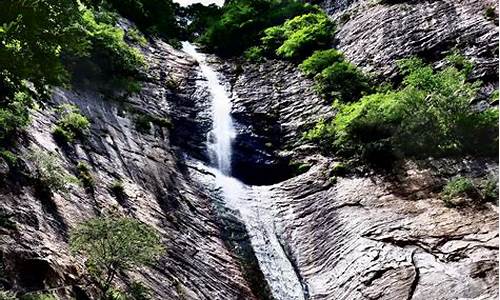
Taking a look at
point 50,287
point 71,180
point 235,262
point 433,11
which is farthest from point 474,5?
point 50,287

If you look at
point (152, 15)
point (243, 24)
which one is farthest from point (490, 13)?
point (152, 15)

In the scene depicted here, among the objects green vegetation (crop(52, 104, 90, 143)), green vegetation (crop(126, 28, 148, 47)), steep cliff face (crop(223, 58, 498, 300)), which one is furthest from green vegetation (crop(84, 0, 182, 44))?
steep cliff face (crop(223, 58, 498, 300))

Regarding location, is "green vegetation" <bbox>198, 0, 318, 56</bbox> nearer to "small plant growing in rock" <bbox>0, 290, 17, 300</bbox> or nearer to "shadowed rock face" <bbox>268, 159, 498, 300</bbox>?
"shadowed rock face" <bbox>268, 159, 498, 300</bbox>

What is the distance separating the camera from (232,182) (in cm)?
1778

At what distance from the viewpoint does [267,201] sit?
16.7 metres

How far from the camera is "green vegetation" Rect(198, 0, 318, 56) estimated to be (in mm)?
29578

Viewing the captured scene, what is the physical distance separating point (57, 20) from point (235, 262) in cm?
744

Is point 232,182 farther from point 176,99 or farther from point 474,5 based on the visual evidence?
point 474,5

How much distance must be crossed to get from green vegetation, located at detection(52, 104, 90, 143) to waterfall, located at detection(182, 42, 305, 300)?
4.67 meters

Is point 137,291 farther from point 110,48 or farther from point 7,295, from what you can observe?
point 110,48

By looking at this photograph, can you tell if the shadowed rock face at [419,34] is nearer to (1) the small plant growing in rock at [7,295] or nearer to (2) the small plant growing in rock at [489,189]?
(2) the small plant growing in rock at [489,189]

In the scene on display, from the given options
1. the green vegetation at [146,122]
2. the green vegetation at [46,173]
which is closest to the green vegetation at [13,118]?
the green vegetation at [46,173]

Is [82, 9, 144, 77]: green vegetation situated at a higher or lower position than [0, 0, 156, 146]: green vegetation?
higher

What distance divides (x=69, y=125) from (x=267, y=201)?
6.29 metres
